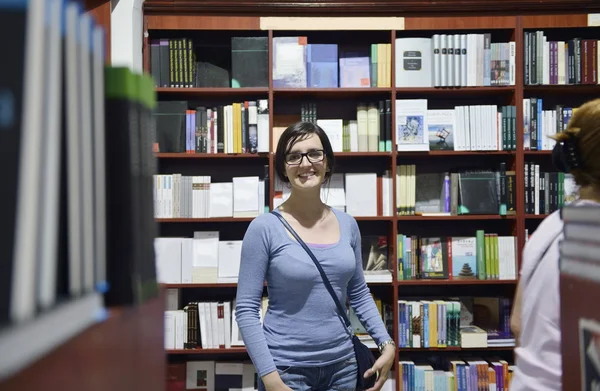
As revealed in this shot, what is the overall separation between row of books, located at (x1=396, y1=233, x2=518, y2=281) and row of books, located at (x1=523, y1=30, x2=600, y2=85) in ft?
3.34

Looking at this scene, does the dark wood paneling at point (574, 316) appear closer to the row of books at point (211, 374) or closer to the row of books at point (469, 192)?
the row of books at point (469, 192)

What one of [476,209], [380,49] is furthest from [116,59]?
[476,209]

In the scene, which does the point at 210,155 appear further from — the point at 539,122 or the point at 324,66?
the point at 539,122

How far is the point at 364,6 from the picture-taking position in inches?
120

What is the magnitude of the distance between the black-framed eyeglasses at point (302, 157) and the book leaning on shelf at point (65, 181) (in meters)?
1.21

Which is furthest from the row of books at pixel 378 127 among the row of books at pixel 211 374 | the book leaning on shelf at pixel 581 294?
the book leaning on shelf at pixel 581 294

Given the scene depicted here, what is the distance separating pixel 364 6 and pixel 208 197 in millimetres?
1493

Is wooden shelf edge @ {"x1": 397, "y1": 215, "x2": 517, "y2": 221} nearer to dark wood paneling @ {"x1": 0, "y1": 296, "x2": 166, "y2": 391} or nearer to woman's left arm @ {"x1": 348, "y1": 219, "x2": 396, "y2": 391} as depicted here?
woman's left arm @ {"x1": 348, "y1": 219, "x2": 396, "y2": 391}

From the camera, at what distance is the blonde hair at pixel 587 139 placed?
0.93 meters

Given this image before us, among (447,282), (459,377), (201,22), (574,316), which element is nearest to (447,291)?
(447,282)

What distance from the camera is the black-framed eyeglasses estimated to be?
5.71 feet

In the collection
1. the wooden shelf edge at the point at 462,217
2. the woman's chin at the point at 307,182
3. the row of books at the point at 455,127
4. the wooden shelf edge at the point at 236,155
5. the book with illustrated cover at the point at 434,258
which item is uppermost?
the row of books at the point at 455,127

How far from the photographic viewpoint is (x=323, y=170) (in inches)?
69.2

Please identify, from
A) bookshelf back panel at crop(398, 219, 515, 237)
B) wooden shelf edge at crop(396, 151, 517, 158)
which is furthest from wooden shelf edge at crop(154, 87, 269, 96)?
bookshelf back panel at crop(398, 219, 515, 237)
